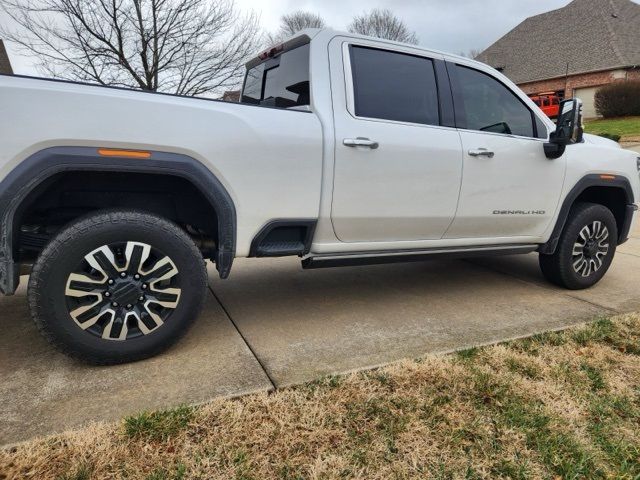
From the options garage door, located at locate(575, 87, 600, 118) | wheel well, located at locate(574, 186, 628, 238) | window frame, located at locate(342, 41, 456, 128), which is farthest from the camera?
garage door, located at locate(575, 87, 600, 118)

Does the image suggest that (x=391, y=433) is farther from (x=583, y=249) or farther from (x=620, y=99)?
(x=620, y=99)

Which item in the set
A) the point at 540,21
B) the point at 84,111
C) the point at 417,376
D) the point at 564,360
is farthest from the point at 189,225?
the point at 540,21

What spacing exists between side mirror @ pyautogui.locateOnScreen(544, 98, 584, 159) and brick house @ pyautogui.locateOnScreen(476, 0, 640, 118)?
31360 mm

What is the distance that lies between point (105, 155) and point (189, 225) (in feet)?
3.00

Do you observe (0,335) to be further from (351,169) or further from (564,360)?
(564,360)

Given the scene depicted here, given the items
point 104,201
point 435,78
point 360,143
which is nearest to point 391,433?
point 360,143

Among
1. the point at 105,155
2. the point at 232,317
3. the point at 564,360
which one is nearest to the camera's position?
the point at 105,155

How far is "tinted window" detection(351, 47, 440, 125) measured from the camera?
320cm

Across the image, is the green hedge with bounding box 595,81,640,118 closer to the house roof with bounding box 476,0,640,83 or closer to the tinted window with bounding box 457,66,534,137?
the house roof with bounding box 476,0,640,83

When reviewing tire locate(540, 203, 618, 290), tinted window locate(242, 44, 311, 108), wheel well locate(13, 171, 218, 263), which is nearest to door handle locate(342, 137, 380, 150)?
tinted window locate(242, 44, 311, 108)

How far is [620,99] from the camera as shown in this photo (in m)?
26.5

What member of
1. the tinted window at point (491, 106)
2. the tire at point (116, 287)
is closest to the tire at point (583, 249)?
the tinted window at point (491, 106)

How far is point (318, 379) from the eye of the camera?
2.50 m

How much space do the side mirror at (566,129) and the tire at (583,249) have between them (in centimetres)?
70
